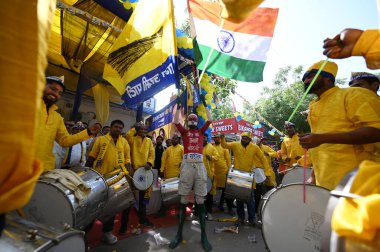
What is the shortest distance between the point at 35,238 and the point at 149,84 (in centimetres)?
365

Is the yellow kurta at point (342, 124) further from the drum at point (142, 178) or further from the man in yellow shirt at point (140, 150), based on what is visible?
the man in yellow shirt at point (140, 150)

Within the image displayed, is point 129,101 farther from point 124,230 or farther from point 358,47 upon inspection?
point 358,47

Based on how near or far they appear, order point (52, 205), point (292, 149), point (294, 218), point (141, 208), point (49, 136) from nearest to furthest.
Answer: point (294, 218) → point (52, 205) → point (49, 136) → point (141, 208) → point (292, 149)

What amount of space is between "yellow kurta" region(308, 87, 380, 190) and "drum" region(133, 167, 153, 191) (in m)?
3.75

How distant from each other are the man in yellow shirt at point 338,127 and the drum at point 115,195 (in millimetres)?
2821

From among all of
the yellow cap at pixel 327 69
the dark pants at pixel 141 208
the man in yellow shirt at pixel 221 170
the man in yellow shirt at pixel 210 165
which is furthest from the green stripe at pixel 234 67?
the yellow cap at pixel 327 69

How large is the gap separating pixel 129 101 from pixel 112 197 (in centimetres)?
195

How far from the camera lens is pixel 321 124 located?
→ 91.7 inches

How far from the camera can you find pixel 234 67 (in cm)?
612

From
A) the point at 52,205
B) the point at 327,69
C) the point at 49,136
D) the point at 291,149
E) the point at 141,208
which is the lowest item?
the point at 141,208

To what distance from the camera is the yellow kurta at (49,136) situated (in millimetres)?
3080

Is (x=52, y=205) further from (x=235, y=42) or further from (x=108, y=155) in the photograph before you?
(x=235, y=42)

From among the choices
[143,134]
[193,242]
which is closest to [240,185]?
[193,242]

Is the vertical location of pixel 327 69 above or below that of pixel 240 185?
above
